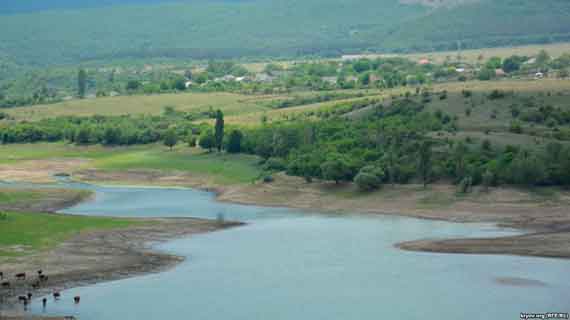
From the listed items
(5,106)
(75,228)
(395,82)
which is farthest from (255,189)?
(5,106)

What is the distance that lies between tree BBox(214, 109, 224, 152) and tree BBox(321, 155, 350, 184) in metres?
17.8

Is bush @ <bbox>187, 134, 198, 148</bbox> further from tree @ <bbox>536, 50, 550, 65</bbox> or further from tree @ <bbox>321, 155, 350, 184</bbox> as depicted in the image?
tree @ <bbox>536, 50, 550, 65</bbox>

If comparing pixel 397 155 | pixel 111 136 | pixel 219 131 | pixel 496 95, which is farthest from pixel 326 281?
pixel 111 136

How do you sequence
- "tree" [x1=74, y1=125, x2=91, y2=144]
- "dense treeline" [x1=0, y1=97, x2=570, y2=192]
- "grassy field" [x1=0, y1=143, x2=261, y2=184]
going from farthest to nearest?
"tree" [x1=74, y1=125, x2=91, y2=144] → "grassy field" [x1=0, y1=143, x2=261, y2=184] → "dense treeline" [x1=0, y1=97, x2=570, y2=192]

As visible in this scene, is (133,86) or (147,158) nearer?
(147,158)

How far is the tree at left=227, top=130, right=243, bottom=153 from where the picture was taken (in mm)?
98438

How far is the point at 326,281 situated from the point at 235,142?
1791 inches

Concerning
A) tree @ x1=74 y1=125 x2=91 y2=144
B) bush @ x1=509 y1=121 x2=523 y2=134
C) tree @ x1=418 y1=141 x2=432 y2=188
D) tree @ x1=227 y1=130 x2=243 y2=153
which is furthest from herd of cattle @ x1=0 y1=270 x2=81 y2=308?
tree @ x1=74 y1=125 x2=91 y2=144

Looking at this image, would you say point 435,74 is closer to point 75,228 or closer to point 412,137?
point 412,137

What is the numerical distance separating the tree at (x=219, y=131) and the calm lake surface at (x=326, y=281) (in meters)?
29.6

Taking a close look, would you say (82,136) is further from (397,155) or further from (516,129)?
(516,129)

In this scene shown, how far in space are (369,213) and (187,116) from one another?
55.2 m

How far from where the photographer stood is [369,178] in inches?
3076

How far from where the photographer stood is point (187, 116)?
126 m
